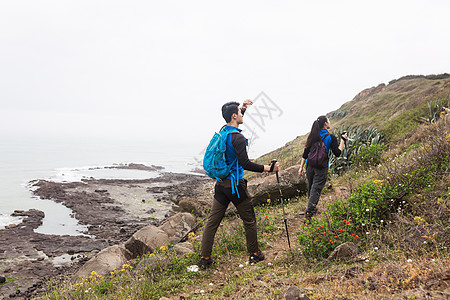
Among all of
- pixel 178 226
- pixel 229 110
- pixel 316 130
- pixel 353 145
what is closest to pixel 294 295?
pixel 229 110

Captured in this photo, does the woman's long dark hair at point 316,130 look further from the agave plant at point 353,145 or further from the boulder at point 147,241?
the agave plant at point 353,145

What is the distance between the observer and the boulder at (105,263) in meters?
6.60

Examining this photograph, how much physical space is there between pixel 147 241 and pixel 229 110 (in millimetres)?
4885

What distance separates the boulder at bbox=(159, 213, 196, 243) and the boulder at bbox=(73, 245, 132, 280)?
1.34m

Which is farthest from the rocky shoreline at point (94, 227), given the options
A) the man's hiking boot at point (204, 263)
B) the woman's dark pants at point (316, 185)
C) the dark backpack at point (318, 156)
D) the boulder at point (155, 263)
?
the man's hiking boot at point (204, 263)

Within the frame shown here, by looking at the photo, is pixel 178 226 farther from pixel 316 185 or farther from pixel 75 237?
pixel 75 237

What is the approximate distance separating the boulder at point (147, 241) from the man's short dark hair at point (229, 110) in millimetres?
4393

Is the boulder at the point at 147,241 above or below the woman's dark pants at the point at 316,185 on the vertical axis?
below

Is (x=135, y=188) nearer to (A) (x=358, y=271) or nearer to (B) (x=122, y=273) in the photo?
(B) (x=122, y=273)

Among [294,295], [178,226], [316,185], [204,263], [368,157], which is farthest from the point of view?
[368,157]

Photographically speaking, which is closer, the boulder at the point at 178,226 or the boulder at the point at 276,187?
the boulder at the point at 178,226

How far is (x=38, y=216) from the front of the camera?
762 inches

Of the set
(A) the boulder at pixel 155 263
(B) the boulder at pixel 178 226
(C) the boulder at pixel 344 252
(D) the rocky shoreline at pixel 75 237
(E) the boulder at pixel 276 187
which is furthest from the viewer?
(D) the rocky shoreline at pixel 75 237

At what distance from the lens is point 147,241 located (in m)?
7.20
